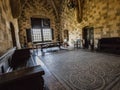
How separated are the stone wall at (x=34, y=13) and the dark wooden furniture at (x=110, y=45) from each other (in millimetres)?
5991

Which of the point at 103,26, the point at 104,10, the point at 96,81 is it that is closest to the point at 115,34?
the point at 103,26

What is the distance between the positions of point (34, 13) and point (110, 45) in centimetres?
740

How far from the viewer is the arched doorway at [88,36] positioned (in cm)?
690

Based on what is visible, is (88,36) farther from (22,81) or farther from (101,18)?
(22,81)

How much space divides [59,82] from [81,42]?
5.80m

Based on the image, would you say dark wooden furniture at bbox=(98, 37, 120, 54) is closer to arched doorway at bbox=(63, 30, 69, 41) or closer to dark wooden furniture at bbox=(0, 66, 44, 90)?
arched doorway at bbox=(63, 30, 69, 41)

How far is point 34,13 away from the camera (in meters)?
9.23

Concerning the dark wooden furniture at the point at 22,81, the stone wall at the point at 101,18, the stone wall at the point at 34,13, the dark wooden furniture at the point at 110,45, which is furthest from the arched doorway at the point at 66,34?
the dark wooden furniture at the point at 22,81

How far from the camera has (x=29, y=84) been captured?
3.98 feet

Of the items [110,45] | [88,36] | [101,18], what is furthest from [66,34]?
[110,45]

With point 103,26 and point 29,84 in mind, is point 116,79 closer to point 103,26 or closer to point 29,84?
point 29,84

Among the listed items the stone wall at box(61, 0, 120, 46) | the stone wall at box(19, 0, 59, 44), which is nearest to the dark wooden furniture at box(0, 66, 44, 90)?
the stone wall at box(61, 0, 120, 46)

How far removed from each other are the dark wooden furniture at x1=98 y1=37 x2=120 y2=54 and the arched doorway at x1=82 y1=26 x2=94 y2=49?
94cm

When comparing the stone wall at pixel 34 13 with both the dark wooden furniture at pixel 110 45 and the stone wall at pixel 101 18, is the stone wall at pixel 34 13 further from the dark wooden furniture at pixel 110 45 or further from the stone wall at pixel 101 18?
the dark wooden furniture at pixel 110 45
